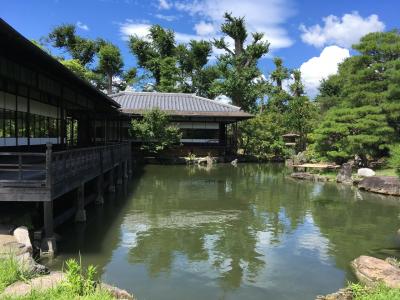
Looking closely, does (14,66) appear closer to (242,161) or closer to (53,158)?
(53,158)

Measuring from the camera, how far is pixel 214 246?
35.6ft

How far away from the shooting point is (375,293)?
22.8 ft

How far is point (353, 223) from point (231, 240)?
16.1 feet

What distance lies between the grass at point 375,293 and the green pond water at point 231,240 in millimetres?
902

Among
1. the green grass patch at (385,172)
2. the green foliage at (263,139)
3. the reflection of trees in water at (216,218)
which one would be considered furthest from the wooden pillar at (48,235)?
the green foliage at (263,139)

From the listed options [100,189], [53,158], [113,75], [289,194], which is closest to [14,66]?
[53,158]

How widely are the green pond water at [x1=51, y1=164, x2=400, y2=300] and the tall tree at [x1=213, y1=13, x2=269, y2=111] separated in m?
25.3

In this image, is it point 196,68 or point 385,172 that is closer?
point 385,172

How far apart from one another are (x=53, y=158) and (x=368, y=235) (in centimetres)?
888

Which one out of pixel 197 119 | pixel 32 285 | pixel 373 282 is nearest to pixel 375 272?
pixel 373 282

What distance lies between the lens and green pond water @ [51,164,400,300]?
834 centimetres

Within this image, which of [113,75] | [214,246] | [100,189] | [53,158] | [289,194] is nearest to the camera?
[53,158]

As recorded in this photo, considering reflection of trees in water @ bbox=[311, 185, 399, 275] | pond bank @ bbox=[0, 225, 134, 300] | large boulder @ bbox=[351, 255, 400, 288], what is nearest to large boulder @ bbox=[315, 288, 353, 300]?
large boulder @ bbox=[351, 255, 400, 288]

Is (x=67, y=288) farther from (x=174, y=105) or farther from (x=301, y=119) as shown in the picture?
(x=301, y=119)
